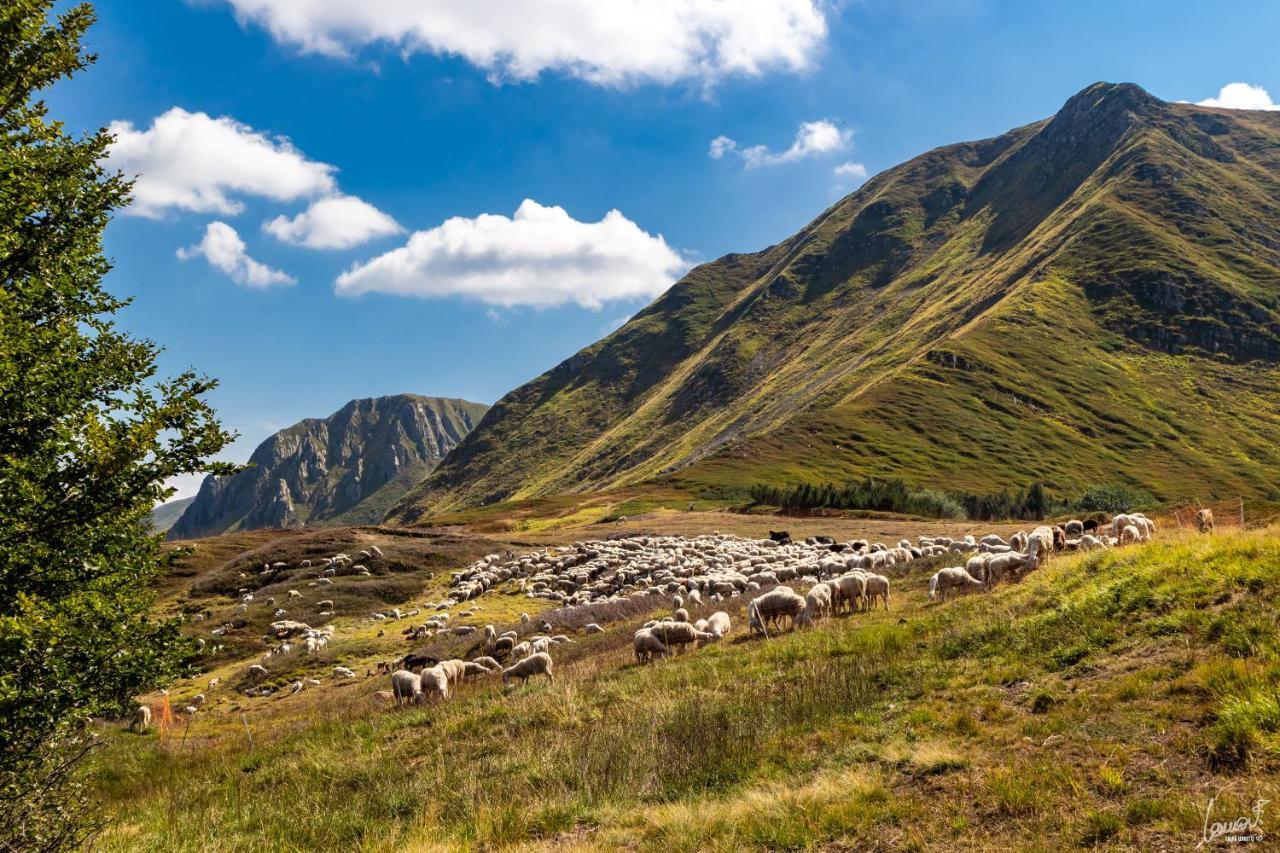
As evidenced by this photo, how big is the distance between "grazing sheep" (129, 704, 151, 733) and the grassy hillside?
6.11 meters

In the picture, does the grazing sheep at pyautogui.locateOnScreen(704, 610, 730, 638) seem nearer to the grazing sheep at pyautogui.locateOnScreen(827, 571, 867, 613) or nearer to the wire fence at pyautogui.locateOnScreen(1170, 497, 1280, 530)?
the grazing sheep at pyautogui.locateOnScreen(827, 571, 867, 613)

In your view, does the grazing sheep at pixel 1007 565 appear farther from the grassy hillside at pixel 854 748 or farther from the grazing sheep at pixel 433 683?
the grazing sheep at pixel 433 683

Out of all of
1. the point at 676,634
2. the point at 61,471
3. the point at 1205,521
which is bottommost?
the point at 676,634

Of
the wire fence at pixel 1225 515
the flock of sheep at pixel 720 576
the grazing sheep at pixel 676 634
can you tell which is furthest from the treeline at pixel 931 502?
the grazing sheep at pixel 676 634

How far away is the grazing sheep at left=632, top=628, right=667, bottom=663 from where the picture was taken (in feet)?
56.7

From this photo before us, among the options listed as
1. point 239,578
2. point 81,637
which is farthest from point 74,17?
point 239,578

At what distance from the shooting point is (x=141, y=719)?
20.8 meters

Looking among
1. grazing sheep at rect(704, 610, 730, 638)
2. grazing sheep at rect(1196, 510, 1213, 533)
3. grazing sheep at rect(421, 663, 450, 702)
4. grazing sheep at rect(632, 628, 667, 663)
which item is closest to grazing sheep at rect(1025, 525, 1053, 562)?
grazing sheep at rect(1196, 510, 1213, 533)

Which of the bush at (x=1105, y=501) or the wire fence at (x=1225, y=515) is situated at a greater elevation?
the wire fence at (x=1225, y=515)

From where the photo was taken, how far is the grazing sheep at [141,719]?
65.2 ft
